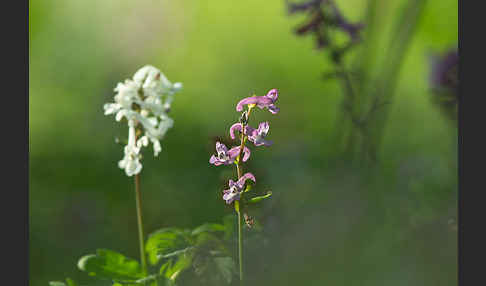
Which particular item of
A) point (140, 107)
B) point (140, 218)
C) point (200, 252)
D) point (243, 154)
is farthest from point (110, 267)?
point (243, 154)

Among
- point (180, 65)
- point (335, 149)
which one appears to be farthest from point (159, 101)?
point (180, 65)

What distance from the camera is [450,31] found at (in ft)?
13.0

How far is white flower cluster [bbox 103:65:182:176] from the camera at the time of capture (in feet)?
4.20

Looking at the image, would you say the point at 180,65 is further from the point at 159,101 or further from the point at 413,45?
the point at 159,101

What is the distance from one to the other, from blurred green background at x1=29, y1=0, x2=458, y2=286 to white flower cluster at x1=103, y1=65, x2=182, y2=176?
0.52 feet

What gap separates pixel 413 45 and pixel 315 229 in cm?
280

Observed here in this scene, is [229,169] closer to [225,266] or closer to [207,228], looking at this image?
[207,228]

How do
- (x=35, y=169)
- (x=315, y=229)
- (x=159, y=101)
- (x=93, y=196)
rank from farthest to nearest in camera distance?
(x=35, y=169), (x=93, y=196), (x=315, y=229), (x=159, y=101)

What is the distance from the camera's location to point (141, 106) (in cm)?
129

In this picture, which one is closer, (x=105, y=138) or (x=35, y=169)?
(x=35, y=169)

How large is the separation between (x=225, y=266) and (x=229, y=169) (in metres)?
0.58

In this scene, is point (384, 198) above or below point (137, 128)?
below

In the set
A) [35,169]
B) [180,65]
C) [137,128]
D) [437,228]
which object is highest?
[180,65]

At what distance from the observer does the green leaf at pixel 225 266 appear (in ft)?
4.00
